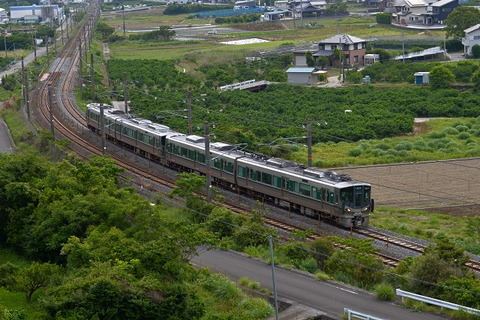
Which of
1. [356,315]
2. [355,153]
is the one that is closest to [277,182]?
[356,315]

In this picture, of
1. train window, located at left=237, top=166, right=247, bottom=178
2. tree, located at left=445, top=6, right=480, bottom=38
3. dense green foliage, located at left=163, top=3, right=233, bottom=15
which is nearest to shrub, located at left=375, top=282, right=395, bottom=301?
train window, located at left=237, top=166, right=247, bottom=178

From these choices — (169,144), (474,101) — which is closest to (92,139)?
(169,144)

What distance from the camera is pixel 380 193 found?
113 ft

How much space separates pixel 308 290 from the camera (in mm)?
19938

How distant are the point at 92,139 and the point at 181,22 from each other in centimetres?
8899

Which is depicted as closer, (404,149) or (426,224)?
(426,224)

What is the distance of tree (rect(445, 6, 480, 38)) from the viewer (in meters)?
81.1

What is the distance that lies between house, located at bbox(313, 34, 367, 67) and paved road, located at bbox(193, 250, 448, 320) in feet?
179

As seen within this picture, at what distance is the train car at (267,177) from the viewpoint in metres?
27.3

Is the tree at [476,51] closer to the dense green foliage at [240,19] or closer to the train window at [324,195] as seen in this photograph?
the train window at [324,195]

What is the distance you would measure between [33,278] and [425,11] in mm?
88663

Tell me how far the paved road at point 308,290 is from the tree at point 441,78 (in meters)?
43.1

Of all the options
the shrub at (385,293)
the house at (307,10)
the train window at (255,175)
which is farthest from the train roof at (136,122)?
the house at (307,10)

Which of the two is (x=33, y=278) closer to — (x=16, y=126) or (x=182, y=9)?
(x=16, y=126)
